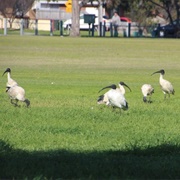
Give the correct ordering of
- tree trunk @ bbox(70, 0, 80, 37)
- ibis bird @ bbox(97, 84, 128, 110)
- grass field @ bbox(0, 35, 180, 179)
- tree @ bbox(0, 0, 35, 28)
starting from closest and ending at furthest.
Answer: grass field @ bbox(0, 35, 180, 179) < ibis bird @ bbox(97, 84, 128, 110) < tree trunk @ bbox(70, 0, 80, 37) < tree @ bbox(0, 0, 35, 28)

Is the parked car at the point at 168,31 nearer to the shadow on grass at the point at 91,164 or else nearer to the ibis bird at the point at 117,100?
the ibis bird at the point at 117,100

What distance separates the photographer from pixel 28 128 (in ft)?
49.5

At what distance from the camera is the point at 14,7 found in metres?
97.8

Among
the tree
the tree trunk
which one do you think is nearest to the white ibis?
the tree trunk

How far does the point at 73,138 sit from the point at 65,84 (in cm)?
1263

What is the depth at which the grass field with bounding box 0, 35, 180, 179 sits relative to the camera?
32.2 ft

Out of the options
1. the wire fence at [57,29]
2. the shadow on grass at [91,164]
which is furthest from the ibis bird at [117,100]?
the wire fence at [57,29]

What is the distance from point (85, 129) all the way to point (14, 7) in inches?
3300

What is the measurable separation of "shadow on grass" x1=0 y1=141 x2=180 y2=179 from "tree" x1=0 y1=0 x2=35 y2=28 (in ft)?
273

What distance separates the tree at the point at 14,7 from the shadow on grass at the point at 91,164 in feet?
273

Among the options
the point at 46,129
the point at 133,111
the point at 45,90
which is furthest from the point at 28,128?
the point at 45,90

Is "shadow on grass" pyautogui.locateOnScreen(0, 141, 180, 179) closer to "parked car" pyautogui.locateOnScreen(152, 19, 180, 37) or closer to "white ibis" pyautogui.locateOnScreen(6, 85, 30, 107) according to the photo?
"white ibis" pyautogui.locateOnScreen(6, 85, 30, 107)

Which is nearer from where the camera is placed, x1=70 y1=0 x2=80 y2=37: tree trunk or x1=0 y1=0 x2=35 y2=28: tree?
x1=70 y1=0 x2=80 y2=37: tree trunk

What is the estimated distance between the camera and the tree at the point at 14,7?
9655cm
